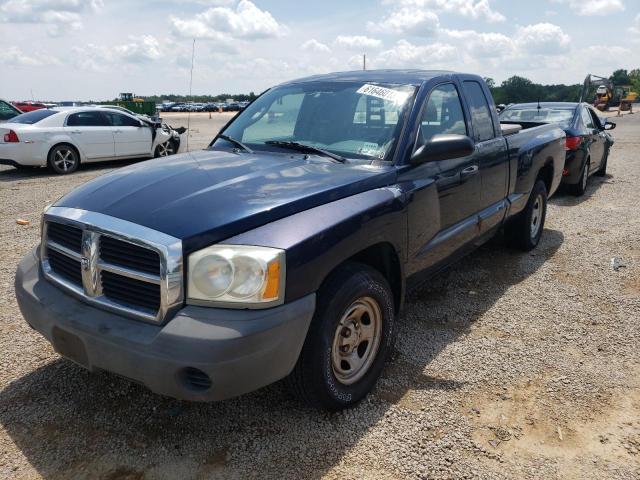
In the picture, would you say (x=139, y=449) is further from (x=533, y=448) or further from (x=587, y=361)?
(x=587, y=361)

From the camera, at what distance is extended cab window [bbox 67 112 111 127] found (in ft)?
37.8

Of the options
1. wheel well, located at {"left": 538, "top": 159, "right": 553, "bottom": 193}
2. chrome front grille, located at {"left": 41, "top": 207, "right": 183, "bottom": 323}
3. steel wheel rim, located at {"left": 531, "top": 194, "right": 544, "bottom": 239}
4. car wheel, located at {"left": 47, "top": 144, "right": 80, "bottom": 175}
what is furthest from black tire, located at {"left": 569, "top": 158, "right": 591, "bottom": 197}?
car wheel, located at {"left": 47, "top": 144, "right": 80, "bottom": 175}

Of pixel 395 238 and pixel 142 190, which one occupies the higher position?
pixel 142 190

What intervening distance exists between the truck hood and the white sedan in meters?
9.10

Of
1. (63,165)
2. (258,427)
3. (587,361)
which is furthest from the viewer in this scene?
(63,165)

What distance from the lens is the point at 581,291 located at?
4.70 m

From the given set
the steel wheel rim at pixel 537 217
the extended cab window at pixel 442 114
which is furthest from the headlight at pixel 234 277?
the steel wheel rim at pixel 537 217


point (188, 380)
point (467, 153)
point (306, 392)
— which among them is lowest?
point (306, 392)

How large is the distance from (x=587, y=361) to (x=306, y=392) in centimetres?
202

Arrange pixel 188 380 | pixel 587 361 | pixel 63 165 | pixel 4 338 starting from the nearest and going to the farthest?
pixel 188 380 < pixel 587 361 < pixel 4 338 < pixel 63 165

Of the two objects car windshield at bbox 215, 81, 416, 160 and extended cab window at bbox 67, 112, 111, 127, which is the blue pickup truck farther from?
extended cab window at bbox 67, 112, 111, 127

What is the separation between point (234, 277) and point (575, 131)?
8.12 metres

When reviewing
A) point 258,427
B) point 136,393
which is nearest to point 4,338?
point 136,393

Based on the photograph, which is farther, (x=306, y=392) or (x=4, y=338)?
(x=4, y=338)
